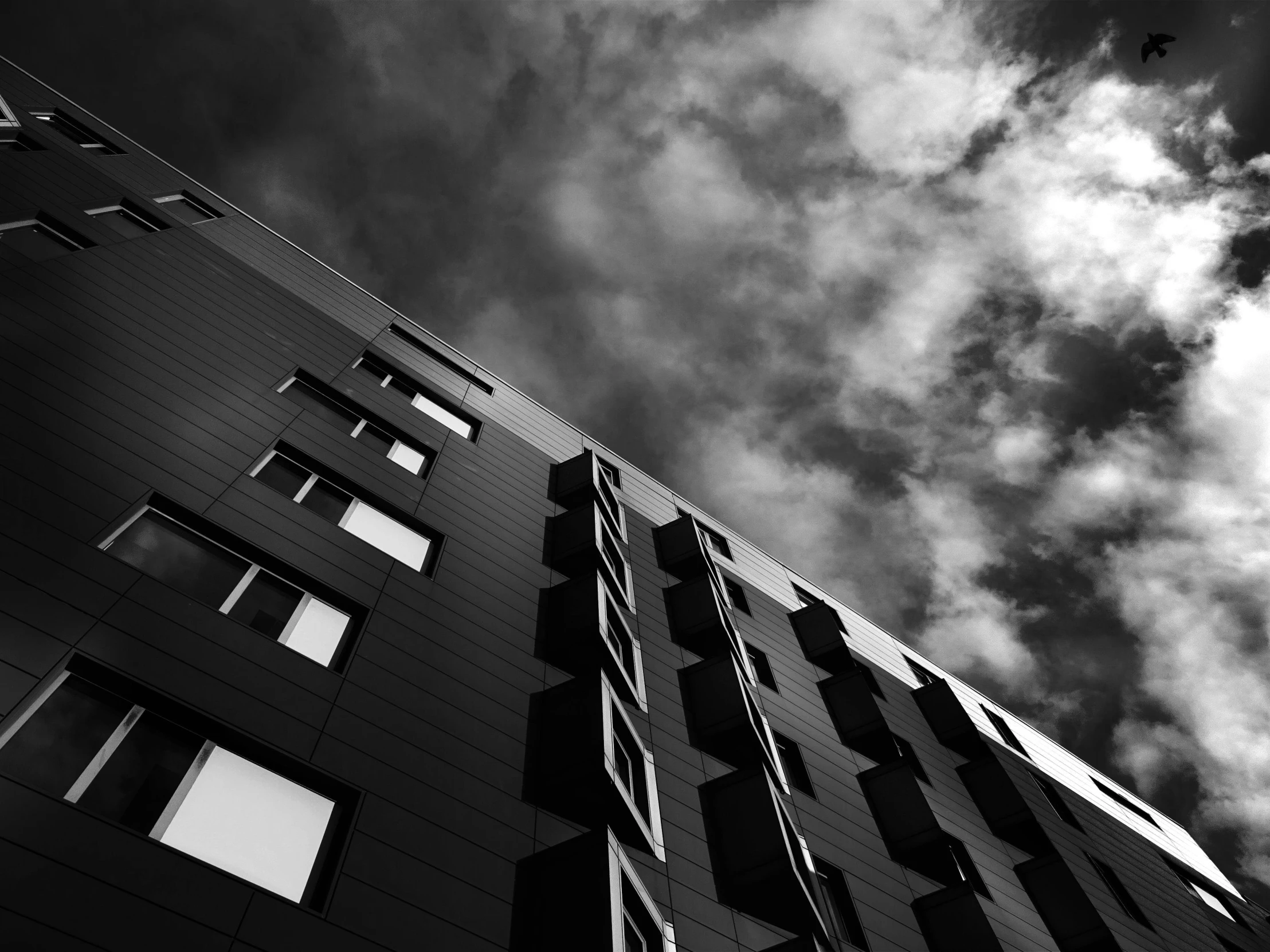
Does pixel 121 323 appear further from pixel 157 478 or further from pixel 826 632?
pixel 826 632

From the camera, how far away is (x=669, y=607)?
24609 mm

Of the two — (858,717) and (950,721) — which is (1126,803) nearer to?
(950,721)

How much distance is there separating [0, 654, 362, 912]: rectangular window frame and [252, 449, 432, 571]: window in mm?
6052

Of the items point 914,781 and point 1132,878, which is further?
point 1132,878

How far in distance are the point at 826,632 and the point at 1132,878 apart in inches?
682

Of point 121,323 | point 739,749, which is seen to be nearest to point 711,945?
point 739,749

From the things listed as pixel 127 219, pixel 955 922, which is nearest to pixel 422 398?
pixel 127 219

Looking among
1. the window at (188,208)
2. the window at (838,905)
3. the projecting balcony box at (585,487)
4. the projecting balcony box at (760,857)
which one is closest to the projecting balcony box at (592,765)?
the projecting balcony box at (760,857)

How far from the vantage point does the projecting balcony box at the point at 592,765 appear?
12930 millimetres

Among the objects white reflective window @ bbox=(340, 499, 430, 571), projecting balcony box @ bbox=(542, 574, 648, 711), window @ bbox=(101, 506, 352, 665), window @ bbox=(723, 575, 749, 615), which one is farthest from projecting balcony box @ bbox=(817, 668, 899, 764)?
window @ bbox=(101, 506, 352, 665)

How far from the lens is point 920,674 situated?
125 feet

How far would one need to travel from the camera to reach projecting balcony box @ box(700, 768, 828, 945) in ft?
48.4

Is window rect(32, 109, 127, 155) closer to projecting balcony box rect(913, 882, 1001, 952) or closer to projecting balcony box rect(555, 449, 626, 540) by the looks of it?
projecting balcony box rect(555, 449, 626, 540)

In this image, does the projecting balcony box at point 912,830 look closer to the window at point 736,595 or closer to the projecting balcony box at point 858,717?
the projecting balcony box at point 858,717
